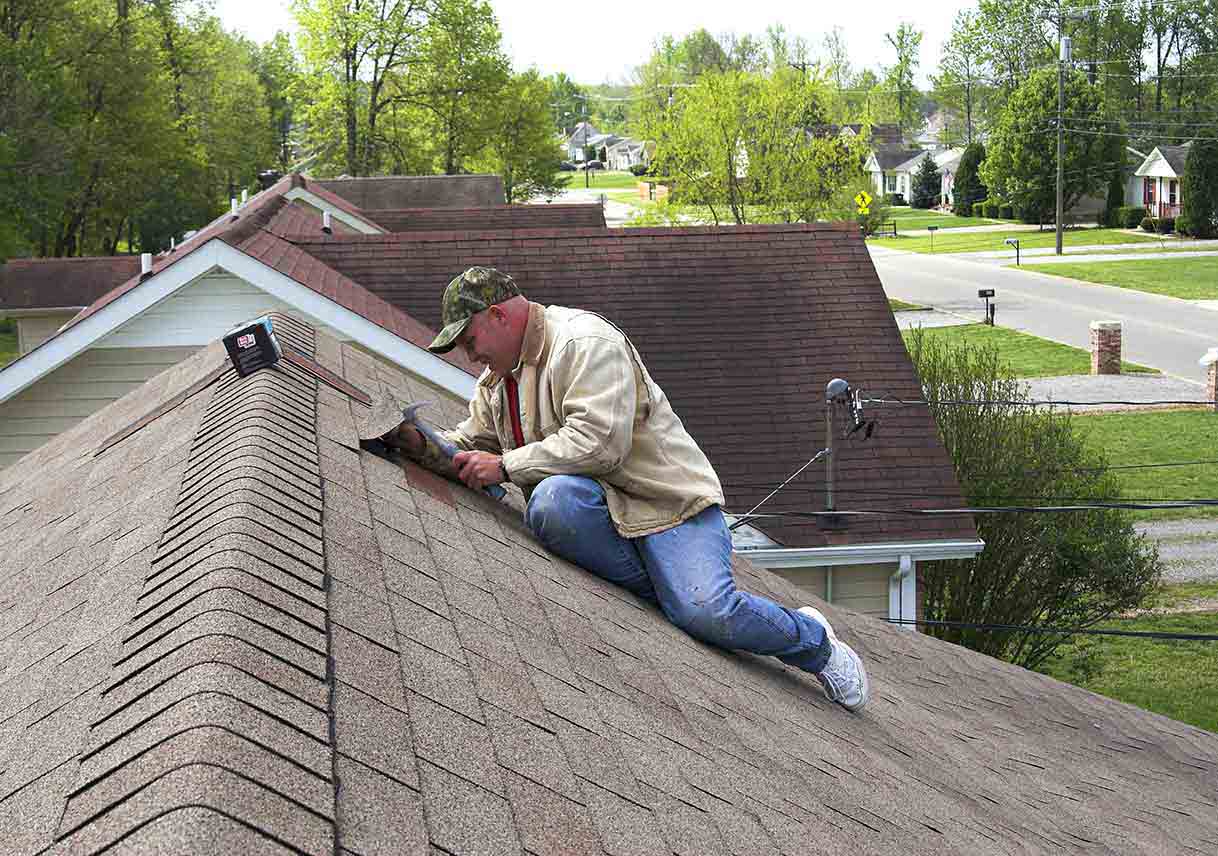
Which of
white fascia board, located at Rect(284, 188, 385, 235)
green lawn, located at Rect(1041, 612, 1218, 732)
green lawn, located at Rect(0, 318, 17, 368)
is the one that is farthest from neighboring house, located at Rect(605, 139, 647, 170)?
green lawn, located at Rect(1041, 612, 1218, 732)

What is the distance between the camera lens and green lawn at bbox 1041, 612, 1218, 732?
770 inches

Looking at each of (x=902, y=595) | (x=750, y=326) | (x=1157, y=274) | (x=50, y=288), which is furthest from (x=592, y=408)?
(x=1157, y=274)

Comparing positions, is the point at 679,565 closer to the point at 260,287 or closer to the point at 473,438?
the point at 473,438

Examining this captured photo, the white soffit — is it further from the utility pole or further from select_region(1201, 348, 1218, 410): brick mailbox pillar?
the utility pole

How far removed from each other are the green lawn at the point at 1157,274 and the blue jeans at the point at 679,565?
53353mm

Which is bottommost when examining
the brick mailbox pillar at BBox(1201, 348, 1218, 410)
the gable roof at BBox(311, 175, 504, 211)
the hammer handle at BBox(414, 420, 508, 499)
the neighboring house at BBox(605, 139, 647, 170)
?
the brick mailbox pillar at BBox(1201, 348, 1218, 410)

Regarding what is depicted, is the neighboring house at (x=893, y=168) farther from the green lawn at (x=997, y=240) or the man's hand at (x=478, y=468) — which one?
the man's hand at (x=478, y=468)

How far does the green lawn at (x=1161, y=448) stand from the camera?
28719mm

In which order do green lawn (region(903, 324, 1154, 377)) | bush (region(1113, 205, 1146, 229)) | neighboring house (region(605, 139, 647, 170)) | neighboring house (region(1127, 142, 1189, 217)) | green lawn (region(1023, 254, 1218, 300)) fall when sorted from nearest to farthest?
1. green lawn (region(903, 324, 1154, 377))
2. green lawn (region(1023, 254, 1218, 300))
3. neighboring house (region(1127, 142, 1189, 217))
4. bush (region(1113, 205, 1146, 229))
5. neighboring house (region(605, 139, 647, 170))

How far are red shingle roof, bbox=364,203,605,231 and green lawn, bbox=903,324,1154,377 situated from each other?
1634 centimetres

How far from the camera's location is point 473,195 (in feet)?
103

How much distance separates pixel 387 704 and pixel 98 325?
866 cm

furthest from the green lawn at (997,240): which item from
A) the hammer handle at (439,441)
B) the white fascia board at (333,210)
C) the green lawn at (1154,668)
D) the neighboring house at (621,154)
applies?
the neighboring house at (621,154)

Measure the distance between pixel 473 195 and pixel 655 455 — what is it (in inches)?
1073
